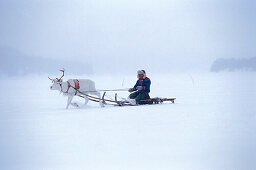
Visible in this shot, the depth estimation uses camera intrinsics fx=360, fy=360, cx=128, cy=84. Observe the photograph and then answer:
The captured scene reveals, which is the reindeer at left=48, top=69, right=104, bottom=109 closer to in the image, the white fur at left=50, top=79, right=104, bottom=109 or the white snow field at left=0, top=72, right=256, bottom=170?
the white fur at left=50, top=79, right=104, bottom=109

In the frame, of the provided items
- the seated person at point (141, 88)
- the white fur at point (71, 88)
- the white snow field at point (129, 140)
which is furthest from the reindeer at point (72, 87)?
the white snow field at point (129, 140)

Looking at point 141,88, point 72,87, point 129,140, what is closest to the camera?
point 129,140

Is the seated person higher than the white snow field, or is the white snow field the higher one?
the seated person

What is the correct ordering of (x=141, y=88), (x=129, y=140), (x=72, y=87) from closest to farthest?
1. (x=129, y=140)
2. (x=72, y=87)
3. (x=141, y=88)

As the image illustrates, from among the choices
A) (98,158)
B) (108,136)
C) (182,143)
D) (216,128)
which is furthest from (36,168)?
(216,128)

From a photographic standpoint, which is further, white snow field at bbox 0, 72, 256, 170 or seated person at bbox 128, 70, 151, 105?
seated person at bbox 128, 70, 151, 105

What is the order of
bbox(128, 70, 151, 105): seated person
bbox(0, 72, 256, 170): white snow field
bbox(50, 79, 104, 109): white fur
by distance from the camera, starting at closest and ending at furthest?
bbox(0, 72, 256, 170): white snow field < bbox(50, 79, 104, 109): white fur < bbox(128, 70, 151, 105): seated person

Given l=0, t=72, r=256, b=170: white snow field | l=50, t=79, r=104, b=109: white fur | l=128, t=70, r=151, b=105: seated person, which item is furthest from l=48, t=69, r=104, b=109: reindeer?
l=0, t=72, r=256, b=170: white snow field

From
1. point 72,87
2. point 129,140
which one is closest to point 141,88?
point 72,87

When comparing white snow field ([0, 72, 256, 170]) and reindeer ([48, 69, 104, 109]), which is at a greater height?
reindeer ([48, 69, 104, 109])

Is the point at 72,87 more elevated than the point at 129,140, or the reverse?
the point at 72,87

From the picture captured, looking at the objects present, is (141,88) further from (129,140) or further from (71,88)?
(129,140)

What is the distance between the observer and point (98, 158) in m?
4.98

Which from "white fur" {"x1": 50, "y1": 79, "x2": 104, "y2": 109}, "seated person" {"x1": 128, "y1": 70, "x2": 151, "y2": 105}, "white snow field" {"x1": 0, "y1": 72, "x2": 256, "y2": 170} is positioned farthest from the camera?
"seated person" {"x1": 128, "y1": 70, "x2": 151, "y2": 105}
